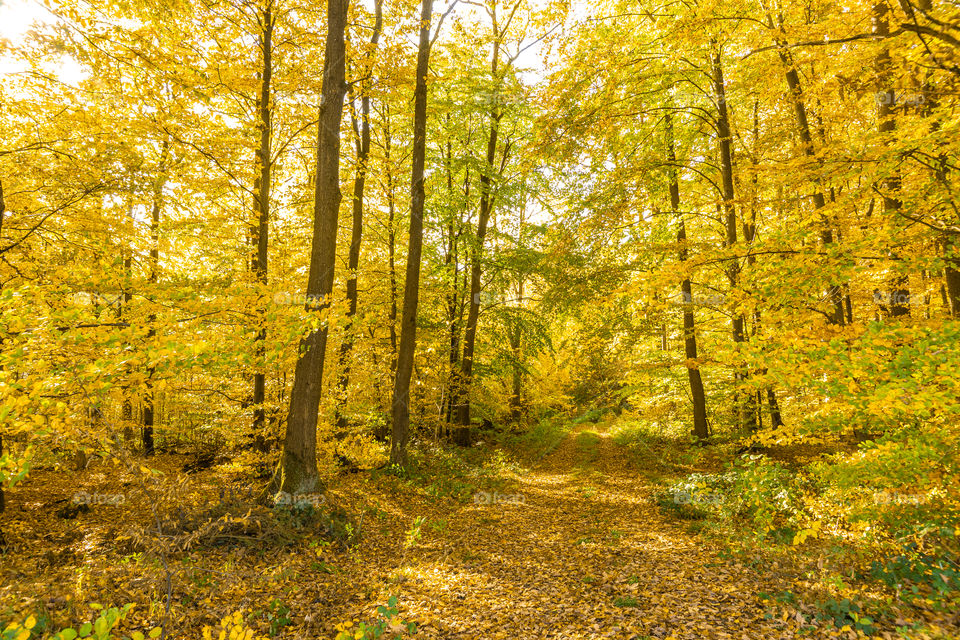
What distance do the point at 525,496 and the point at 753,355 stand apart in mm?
7194

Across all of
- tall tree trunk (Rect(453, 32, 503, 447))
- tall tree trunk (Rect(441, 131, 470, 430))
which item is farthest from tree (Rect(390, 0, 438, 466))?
tall tree trunk (Rect(453, 32, 503, 447))

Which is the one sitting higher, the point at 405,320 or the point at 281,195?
the point at 281,195

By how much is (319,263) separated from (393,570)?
5.27 m

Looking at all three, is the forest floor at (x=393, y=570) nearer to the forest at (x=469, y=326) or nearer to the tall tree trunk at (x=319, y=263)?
the forest at (x=469, y=326)

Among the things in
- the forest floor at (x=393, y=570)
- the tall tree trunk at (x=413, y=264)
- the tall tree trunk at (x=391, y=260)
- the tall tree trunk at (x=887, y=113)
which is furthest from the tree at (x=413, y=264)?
the tall tree trunk at (x=887, y=113)

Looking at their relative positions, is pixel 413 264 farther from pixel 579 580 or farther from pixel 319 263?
pixel 579 580

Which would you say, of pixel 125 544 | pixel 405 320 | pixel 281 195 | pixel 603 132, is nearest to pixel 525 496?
pixel 405 320

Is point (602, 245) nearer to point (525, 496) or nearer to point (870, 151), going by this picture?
point (870, 151)

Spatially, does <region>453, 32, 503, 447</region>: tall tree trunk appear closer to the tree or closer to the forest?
the forest

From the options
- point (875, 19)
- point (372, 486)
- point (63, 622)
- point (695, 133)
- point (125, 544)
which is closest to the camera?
point (63, 622)

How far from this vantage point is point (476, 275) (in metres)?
15.8

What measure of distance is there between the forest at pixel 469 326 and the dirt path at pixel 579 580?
6 cm

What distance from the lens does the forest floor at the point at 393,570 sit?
458 cm

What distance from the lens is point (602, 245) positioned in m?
11.2
